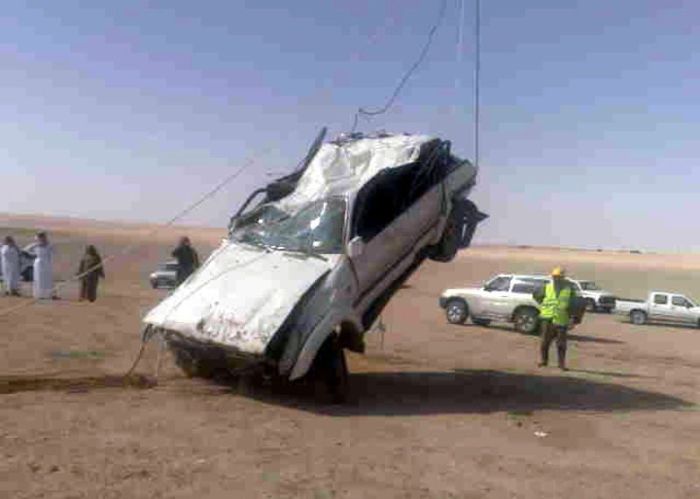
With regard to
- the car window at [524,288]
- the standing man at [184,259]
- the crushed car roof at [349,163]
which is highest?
the crushed car roof at [349,163]

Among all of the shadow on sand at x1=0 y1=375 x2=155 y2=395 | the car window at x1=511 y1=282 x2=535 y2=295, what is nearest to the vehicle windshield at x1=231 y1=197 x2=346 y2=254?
the shadow on sand at x1=0 y1=375 x2=155 y2=395

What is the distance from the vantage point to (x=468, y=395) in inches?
440

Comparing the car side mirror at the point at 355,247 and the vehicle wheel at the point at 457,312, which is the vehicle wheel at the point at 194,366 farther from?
the vehicle wheel at the point at 457,312

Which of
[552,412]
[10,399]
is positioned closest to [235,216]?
[10,399]

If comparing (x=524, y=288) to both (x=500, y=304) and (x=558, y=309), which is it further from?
(x=558, y=309)

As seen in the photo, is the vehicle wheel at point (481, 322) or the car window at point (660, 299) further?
the car window at point (660, 299)

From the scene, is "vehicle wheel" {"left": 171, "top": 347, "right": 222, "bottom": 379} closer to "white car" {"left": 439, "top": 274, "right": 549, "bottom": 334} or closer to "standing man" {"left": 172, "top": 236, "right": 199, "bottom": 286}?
"standing man" {"left": 172, "top": 236, "right": 199, "bottom": 286}

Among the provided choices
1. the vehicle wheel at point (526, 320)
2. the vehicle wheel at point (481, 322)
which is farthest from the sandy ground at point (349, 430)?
the vehicle wheel at point (481, 322)

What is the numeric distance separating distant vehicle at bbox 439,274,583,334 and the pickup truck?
10.6 metres

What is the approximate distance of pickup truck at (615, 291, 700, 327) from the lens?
3391 centimetres

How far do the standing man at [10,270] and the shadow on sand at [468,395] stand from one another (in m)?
12.9

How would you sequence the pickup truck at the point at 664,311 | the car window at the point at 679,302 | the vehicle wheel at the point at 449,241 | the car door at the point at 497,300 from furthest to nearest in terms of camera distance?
the car window at the point at 679,302, the pickup truck at the point at 664,311, the car door at the point at 497,300, the vehicle wheel at the point at 449,241

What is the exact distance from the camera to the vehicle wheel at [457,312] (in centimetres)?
2577

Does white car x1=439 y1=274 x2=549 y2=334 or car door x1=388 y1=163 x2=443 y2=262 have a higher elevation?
car door x1=388 y1=163 x2=443 y2=262
